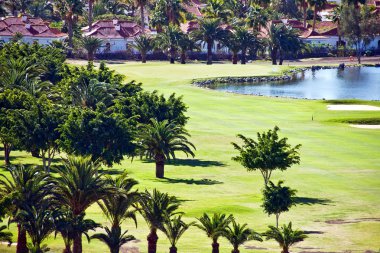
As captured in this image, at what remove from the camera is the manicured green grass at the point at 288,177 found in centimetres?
6675

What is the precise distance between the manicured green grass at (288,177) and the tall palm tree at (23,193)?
224cm

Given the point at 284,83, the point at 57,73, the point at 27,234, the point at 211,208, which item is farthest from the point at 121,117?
the point at 284,83

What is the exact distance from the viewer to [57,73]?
13400cm

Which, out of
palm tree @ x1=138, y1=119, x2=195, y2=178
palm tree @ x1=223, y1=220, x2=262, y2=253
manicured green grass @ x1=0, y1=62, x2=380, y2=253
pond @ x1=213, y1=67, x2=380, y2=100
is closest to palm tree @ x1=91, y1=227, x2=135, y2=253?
manicured green grass @ x1=0, y1=62, x2=380, y2=253

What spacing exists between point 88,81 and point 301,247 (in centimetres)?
4841

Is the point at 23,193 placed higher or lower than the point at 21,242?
higher

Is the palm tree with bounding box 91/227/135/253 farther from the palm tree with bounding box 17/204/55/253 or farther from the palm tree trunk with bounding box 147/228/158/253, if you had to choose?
the palm tree with bounding box 17/204/55/253

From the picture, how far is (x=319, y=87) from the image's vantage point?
17850 cm

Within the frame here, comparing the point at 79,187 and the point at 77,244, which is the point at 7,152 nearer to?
the point at 79,187

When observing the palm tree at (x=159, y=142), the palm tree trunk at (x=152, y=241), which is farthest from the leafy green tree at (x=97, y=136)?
the palm tree trunk at (x=152, y=241)

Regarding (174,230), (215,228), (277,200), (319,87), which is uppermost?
(319,87)

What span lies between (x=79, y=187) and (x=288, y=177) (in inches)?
1212

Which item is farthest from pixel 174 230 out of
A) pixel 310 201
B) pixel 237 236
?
pixel 310 201

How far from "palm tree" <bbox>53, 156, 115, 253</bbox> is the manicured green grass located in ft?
10.1
